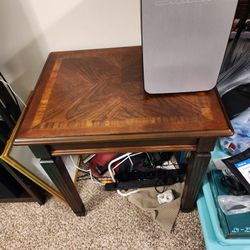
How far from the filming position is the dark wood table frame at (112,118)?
0.58 metres

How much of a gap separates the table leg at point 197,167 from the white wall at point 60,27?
52 centimetres

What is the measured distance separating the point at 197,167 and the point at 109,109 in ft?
1.07

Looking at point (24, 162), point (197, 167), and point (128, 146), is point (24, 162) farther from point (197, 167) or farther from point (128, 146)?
point (197, 167)

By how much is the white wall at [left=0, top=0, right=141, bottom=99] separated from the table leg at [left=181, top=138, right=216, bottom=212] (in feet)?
1.70

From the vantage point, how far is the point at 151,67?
0.58 m

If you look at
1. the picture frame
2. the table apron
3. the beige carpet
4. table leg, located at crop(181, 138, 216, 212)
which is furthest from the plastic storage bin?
the picture frame

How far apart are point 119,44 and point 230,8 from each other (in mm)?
520

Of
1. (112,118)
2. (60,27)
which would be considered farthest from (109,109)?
(60,27)

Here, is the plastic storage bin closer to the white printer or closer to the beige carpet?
the beige carpet

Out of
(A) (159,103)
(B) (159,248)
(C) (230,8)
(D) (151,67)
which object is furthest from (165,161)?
(C) (230,8)

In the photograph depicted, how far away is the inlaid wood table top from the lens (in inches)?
22.8

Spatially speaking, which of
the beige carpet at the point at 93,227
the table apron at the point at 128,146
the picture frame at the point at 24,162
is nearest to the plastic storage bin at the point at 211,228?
the beige carpet at the point at 93,227

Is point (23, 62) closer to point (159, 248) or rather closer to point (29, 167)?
point (29, 167)

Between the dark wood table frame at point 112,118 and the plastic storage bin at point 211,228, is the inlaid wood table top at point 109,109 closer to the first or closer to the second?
the dark wood table frame at point 112,118
